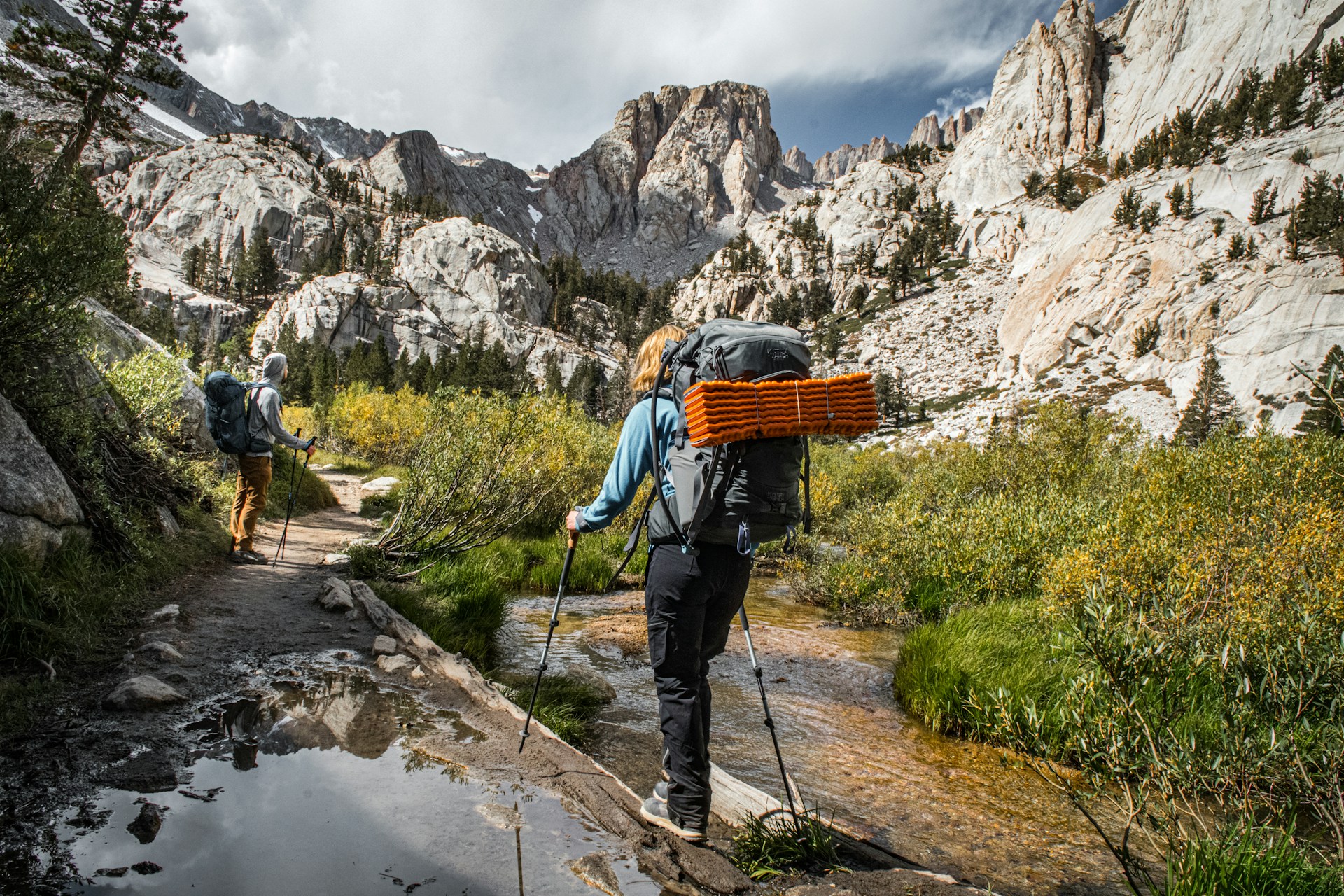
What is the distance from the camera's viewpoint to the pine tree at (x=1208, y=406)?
42500 mm

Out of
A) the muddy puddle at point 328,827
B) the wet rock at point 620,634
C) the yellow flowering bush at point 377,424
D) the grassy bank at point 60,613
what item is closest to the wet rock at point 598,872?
the muddy puddle at point 328,827

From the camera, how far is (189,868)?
243cm

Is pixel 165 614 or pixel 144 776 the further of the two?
pixel 165 614

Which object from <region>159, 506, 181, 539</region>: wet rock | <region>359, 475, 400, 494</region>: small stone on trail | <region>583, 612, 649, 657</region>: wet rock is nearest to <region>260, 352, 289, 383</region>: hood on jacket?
<region>159, 506, 181, 539</region>: wet rock

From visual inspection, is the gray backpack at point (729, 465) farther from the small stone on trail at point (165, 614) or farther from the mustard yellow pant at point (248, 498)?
the mustard yellow pant at point (248, 498)

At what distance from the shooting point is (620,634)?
8789mm

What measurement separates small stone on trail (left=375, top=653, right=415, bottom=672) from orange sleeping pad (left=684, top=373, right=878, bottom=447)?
3.41m

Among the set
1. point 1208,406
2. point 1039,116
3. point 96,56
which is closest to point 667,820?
point 96,56

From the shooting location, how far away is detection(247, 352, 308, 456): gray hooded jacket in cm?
807

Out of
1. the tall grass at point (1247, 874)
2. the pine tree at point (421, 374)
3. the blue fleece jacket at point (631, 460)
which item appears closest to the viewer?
the tall grass at point (1247, 874)

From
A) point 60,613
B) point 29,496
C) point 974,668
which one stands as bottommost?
point 974,668

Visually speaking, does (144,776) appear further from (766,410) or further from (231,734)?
(766,410)

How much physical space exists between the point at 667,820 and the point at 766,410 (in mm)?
2270

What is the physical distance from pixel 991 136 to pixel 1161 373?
8365 cm
